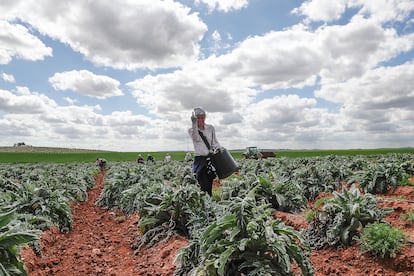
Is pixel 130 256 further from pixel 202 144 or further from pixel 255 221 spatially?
pixel 255 221

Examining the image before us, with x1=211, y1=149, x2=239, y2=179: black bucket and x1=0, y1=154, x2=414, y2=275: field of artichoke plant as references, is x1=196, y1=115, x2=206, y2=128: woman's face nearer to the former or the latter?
x1=211, y1=149, x2=239, y2=179: black bucket

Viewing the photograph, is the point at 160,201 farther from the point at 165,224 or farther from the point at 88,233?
the point at 88,233

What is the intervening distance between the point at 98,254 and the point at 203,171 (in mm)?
2420

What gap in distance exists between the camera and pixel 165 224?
5.75 metres

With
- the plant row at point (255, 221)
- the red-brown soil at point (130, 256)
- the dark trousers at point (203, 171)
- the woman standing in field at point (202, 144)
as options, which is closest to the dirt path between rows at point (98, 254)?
the red-brown soil at point (130, 256)

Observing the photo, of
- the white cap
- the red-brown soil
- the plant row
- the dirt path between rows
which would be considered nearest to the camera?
the plant row

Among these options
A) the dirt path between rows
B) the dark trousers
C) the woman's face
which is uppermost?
the woman's face

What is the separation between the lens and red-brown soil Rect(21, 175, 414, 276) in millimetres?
4191

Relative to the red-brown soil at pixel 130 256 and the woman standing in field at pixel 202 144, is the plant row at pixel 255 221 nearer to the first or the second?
the red-brown soil at pixel 130 256

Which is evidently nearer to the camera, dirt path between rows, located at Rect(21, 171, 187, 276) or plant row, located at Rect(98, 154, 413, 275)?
plant row, located at Rect(98, 154, 413, 275)

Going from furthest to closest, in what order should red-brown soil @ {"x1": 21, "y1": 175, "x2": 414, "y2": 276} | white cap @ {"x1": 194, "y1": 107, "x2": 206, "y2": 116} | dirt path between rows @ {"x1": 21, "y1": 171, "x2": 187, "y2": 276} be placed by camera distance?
1. white cap @ {"x1": 194, "y1": 107, "x2": 206, "y2": 116}
2. dirt path between rows @ {"x1": 21, "y1": 171, "x2": 187, "y2": 276}
3. red-brown soil @ {"x1": 21, "y1": 175, "x2": 414, "y2": 276}

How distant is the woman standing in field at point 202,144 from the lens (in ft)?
21.6

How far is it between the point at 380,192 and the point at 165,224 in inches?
225

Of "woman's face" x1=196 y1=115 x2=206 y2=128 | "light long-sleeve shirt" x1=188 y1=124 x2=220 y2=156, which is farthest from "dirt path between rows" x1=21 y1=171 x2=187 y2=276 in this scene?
"woman's face" x1=196 y1=115 x2=206 y2=128
